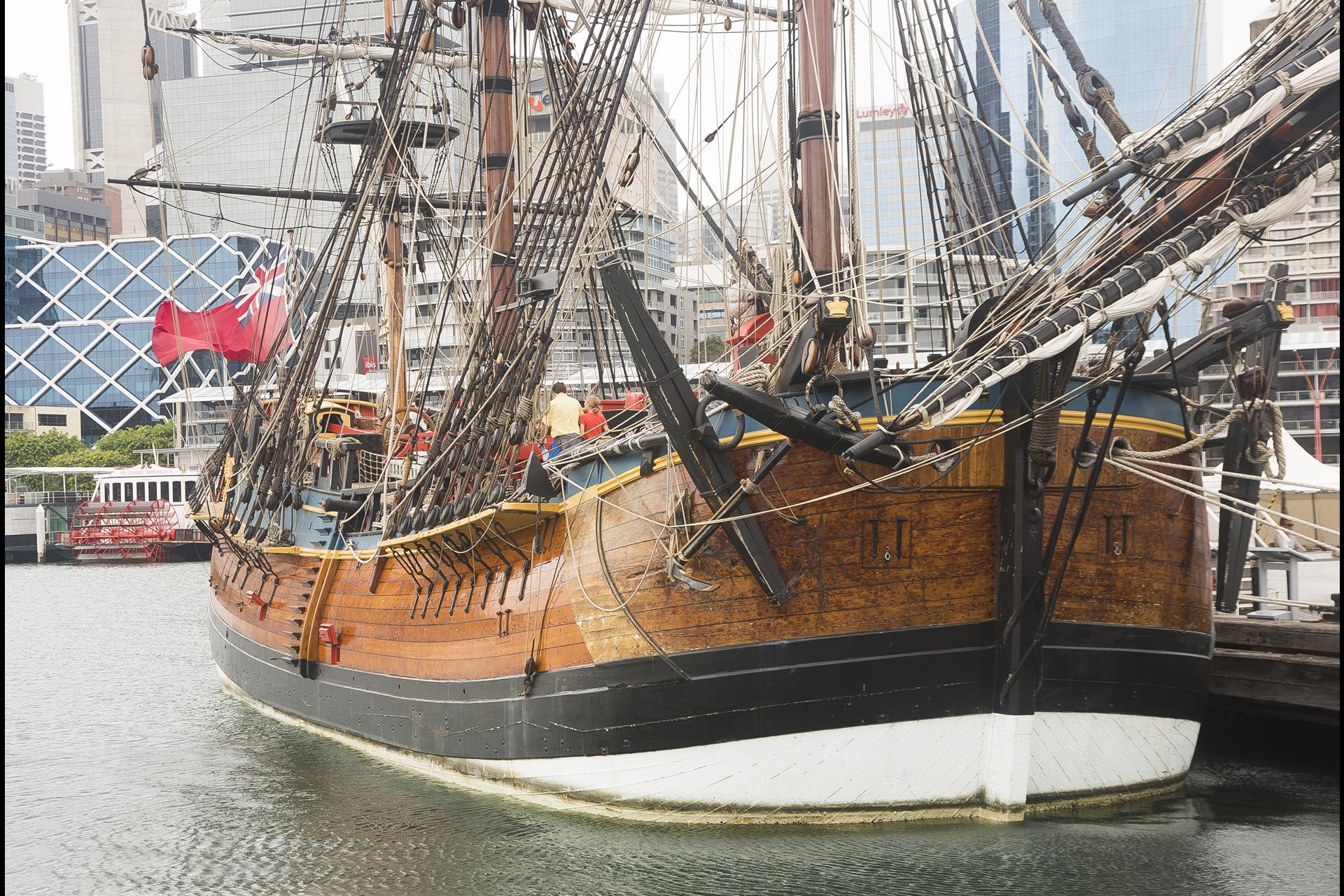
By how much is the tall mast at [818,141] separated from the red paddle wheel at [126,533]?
47.2 meters

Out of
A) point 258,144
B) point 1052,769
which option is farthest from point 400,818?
point 258,144

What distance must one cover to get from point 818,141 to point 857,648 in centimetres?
429

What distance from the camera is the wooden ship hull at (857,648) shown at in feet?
29.4

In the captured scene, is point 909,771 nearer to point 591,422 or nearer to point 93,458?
point 591,422

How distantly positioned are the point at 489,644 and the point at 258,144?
83506 mm

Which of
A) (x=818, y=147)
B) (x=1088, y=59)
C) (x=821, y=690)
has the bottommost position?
(x=821, y=690)

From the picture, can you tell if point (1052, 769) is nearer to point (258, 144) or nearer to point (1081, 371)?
point (1081, 371)

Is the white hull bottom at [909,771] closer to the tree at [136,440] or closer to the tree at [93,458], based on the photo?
the tree at [93,458]

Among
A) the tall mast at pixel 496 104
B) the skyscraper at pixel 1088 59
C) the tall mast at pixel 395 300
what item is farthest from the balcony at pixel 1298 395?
the tall mast at pixel 496 104

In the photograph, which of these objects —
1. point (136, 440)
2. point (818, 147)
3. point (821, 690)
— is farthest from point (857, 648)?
point (136, 440)

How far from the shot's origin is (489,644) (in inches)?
427

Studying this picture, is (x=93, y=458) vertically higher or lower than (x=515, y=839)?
higher

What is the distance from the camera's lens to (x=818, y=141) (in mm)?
10469

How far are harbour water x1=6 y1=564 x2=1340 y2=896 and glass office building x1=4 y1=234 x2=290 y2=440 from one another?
8292cm
